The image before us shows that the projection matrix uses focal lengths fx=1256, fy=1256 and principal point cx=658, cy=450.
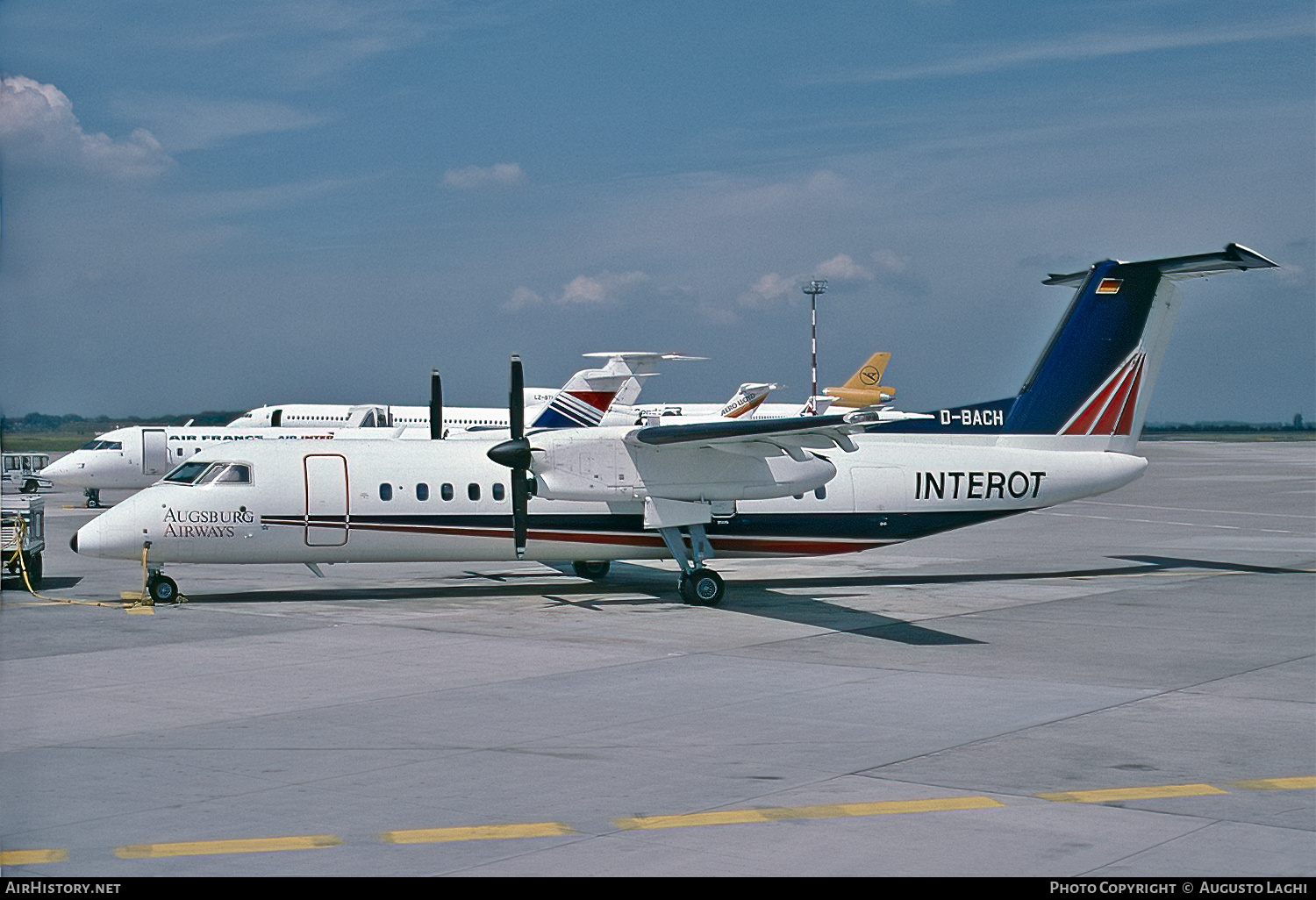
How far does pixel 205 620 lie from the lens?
1827 centimetres

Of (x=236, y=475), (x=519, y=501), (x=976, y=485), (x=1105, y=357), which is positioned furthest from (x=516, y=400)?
(x=1105, y=357)

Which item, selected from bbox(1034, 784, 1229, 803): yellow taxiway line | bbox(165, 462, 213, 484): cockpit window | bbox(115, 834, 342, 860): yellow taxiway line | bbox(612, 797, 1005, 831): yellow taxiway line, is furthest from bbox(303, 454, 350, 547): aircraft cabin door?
bbox(1034, 784, 1229, 803): yellow taxiway line

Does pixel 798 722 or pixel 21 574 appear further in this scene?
pixel 21 574

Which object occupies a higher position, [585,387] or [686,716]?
[585,387]

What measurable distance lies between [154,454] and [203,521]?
83.2 ft

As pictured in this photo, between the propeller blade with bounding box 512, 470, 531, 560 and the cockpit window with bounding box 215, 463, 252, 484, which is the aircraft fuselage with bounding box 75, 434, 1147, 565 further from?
the propeller blade with bounding box 512, 470, 531, 560

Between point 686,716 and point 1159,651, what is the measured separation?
7114 millimetres

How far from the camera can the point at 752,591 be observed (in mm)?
22062

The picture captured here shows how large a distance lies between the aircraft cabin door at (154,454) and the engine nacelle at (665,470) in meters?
27.9

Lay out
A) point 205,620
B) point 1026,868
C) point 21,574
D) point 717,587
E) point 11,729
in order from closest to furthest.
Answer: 1. point 1026,868
2. point 11,729
3. point 205,620
4. point 717,587
5. point 21,574

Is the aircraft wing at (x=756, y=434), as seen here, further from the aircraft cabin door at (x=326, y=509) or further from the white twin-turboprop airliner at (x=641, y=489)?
the aircraft cabin door at (x=326, y=509)

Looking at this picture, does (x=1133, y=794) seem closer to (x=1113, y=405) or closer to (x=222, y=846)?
(x=222, y=846)
